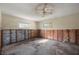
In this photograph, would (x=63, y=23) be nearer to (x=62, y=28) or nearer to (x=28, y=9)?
(x=62, y=28)

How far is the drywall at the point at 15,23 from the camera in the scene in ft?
5.84

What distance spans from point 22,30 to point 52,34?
59 cm

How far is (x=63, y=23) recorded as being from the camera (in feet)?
6.03

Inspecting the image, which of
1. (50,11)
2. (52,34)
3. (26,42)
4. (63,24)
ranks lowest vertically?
(26,42)

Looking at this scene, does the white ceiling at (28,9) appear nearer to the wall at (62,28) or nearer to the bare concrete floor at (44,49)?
the wall at (62,28)

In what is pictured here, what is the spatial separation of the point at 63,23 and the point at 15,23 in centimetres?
91

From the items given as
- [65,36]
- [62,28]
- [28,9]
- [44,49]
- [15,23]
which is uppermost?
[28,9]

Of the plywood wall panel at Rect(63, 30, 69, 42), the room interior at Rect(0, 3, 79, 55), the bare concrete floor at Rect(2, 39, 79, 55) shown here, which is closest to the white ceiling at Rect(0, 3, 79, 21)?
the room interior at Rect(0, 3, 79, 55)

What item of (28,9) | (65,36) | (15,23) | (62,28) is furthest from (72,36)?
(15,23)

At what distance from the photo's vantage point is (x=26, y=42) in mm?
1853

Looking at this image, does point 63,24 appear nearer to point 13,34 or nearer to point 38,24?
point 38,24

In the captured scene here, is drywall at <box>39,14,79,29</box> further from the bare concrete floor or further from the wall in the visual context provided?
the bare concrete floor

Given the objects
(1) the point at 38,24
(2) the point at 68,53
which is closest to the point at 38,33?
(1) the point at 38,24

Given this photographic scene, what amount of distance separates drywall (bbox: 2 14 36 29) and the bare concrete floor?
334mm
